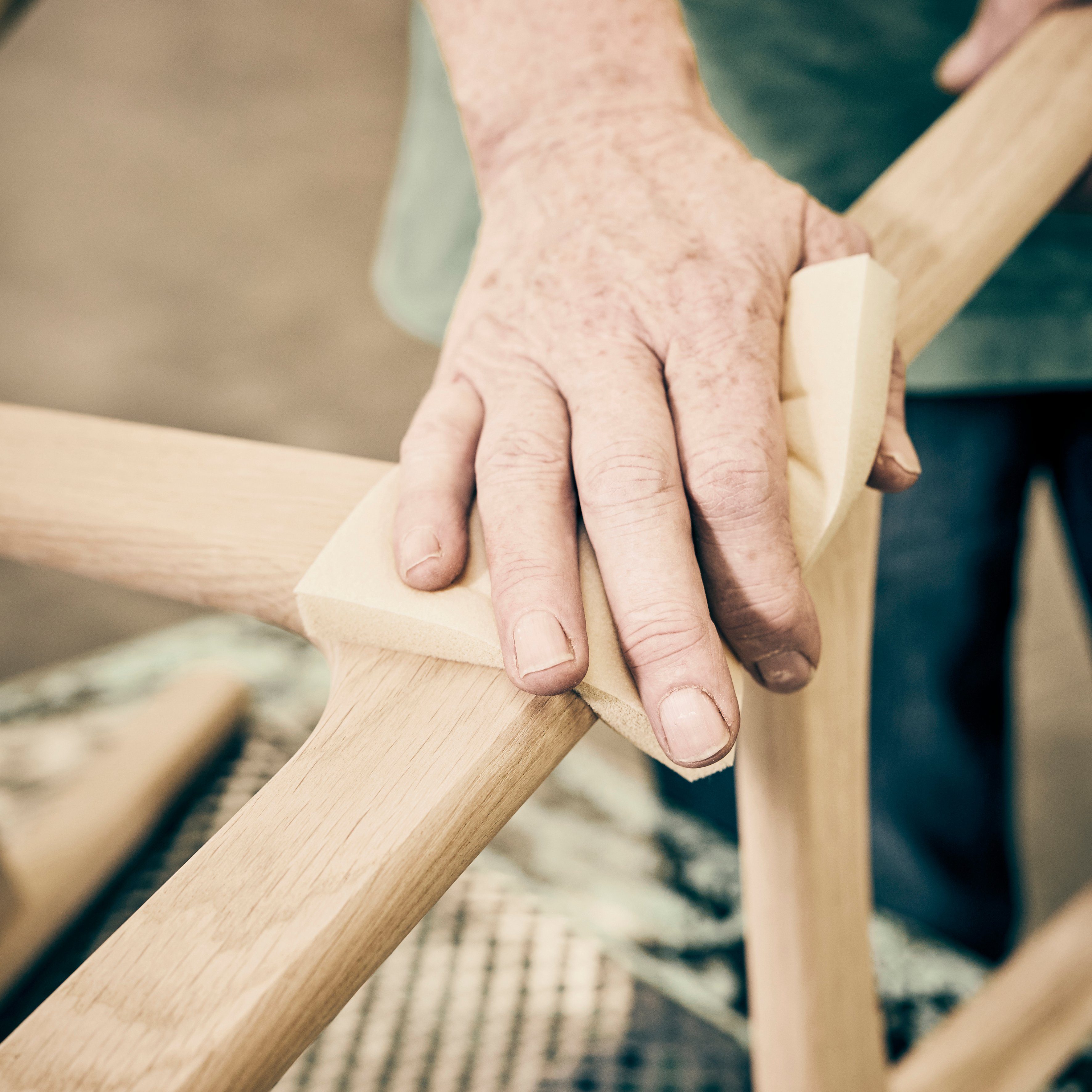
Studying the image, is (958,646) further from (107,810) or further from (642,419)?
(107,810)

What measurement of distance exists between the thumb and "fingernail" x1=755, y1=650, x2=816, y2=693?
15.2 inches

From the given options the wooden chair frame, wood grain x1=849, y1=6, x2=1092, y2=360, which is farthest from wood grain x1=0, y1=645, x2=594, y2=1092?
wood grain x1=849, y1=6, x2=1092, y2=360

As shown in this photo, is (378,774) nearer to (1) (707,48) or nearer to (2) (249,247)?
(1) (707,48)

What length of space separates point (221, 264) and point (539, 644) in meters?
1.93

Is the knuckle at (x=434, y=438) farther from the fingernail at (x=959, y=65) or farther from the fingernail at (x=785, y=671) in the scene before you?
the fingernail at (x=959, y=65)

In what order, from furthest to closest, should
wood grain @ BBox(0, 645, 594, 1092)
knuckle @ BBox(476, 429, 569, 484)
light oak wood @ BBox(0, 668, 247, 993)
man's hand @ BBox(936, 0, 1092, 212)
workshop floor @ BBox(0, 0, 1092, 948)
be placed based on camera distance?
workshop floor @ BBox(0, 0, 1092, 948) < light oak wood @ BBox(0, 668, 247, 993) < man's hand @ BBox(936, 0, 1092, 212) < knuckle @ BBox(476, 429, 569, 484) < wood grain @ BBox(0, 645, 594, 1092)

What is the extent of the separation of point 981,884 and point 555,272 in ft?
2.48

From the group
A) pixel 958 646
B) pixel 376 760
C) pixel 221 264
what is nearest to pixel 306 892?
pixel 376 760

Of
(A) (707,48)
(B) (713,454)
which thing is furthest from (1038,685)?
(B) (713,454)

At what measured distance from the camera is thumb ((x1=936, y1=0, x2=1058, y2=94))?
0.45 metres

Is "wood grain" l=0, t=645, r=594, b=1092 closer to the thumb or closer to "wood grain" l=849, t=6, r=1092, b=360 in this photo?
"wood grain" l=849, t=6, r=1092, b=360

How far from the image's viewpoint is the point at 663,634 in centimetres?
26

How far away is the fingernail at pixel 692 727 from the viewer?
247 mm

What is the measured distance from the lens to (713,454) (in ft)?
0.94
